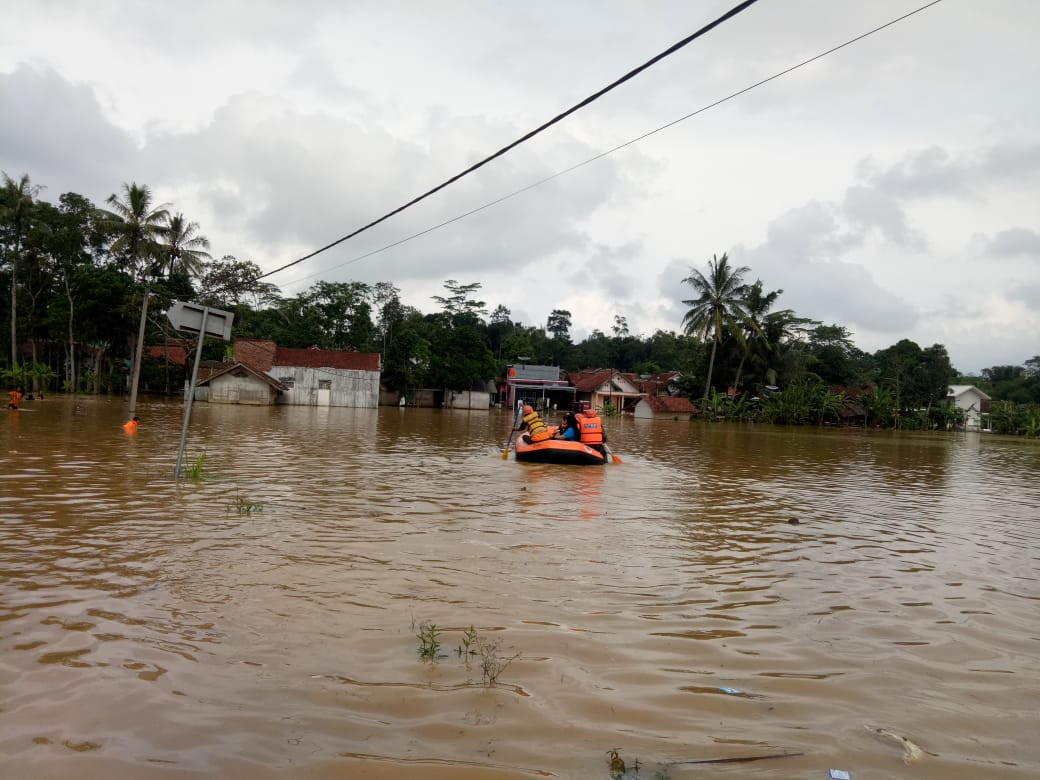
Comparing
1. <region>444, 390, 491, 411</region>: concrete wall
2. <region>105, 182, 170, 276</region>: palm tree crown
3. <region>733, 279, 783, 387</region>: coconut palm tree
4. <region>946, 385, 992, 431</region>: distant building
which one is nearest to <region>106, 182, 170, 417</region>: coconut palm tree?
<region>105, 182, 170, 276</region>: palm tree crown

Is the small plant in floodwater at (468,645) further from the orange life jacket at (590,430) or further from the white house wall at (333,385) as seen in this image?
the white house wall at (333,385)

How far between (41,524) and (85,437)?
34.0ft

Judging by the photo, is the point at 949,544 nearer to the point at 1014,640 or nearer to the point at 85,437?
the point at 1014,640

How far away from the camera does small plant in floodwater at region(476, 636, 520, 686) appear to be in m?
3.97

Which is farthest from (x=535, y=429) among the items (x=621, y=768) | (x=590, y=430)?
(x=621, y=768)

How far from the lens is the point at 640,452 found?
21703 millimetres

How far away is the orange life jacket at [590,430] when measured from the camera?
53.8 feet

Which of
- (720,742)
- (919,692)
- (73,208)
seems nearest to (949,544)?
Answer: (919,692)

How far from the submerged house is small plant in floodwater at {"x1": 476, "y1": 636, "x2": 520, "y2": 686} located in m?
42.4

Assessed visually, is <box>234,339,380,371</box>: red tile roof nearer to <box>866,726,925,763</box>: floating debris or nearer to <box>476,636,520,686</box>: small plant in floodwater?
<box>476,636,520,686</box>: small plant in floodwater

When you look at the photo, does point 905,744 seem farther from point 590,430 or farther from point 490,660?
point 590,430

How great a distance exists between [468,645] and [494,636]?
31 cm

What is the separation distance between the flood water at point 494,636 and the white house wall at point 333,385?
3661cm

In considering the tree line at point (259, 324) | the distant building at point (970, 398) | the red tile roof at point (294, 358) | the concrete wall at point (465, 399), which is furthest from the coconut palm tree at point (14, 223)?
the distant building at point (970, 398)
